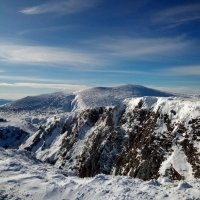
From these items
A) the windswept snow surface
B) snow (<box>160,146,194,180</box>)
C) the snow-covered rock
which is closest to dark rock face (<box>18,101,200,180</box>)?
the snow-covered rock

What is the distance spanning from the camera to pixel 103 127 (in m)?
108

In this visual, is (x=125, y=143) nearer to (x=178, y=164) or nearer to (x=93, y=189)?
(x=178, y=164)

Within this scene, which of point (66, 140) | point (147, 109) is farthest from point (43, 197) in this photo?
→ point (66, 140)

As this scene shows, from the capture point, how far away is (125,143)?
306 ft

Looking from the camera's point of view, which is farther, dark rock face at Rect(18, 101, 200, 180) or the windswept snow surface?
dark rock face at Rect(18, 101, 200, 180)

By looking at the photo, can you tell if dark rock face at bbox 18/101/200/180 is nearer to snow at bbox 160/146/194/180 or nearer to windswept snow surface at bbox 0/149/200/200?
snow at bbox 160/146/194/180

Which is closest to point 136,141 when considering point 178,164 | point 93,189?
point 178,164

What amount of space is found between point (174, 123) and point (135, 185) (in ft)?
162

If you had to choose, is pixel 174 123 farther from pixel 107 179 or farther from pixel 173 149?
pixel 107 179

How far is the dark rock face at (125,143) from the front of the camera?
7425cm

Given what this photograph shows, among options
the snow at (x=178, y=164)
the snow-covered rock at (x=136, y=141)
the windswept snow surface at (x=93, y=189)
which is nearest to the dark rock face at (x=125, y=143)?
the snow-covered rock at (x=136, y=141)

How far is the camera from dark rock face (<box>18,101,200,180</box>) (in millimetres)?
74250

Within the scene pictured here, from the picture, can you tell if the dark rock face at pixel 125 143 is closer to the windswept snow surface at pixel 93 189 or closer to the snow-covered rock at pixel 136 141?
the snow-covered rock at pixel 136 141

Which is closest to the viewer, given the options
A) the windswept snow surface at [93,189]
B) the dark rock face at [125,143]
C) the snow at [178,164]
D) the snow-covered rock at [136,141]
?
the windswept snow surface at [93,189]
